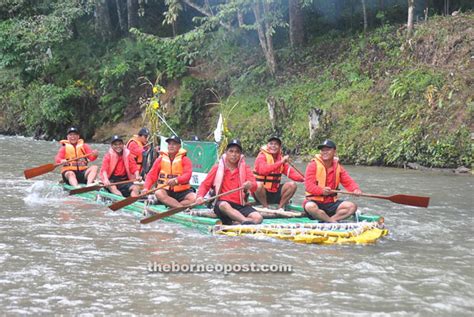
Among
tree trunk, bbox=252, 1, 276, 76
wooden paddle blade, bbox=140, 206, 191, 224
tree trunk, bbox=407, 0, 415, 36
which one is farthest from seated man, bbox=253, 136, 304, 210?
tree trunk, bbox=252, 1, 276, 76

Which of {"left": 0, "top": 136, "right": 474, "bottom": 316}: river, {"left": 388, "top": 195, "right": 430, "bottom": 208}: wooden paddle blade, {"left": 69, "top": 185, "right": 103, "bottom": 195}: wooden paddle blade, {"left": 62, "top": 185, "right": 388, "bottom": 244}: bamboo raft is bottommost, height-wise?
{"left": 0, "top": 136, "right": 474, "bottom": 316}: river

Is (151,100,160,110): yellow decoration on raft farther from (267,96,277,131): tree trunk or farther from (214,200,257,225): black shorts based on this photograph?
(267,96,277,131): tree trunk

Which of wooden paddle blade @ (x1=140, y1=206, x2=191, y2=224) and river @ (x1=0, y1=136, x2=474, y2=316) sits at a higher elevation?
wooden paddle blade @ (x1=140, y1=206, x2=191, y2=224)

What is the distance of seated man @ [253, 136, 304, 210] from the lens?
10.3 m

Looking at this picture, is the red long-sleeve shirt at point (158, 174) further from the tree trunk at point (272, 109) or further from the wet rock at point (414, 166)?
the tree trunk at point (272, 109)

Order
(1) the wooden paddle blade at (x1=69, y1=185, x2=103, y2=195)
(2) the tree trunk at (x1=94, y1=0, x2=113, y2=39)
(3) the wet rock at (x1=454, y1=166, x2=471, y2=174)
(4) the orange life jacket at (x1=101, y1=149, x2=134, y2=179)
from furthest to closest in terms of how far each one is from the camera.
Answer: (2) the tree trunk at (x1=94, y1=0, x2=113, y2=39) → (3) the wet rock at (x1=454, y1=166, x2=471, y2=174) → (4) the orange life jacket at (x1=101, y1=149, x2=134, y2=179) → (1) the wooden paddle blade at (x1=69, y1=185, x2=103, y2=195)

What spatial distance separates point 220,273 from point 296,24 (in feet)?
56.8

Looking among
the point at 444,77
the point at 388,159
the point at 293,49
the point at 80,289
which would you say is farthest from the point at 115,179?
the point at 293,49

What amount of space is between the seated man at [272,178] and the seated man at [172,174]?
103 cm

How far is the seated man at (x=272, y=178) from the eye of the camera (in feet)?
33.8

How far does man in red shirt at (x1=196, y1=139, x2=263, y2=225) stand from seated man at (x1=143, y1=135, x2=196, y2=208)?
1.07 m

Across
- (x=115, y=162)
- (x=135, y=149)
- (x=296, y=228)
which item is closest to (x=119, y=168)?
(x=115, y=162)

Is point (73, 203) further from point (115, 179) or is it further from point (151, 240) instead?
point (151, 240)

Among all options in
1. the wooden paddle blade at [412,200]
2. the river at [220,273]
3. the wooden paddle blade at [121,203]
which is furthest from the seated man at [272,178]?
the wooden paddle blade at [121,203]
